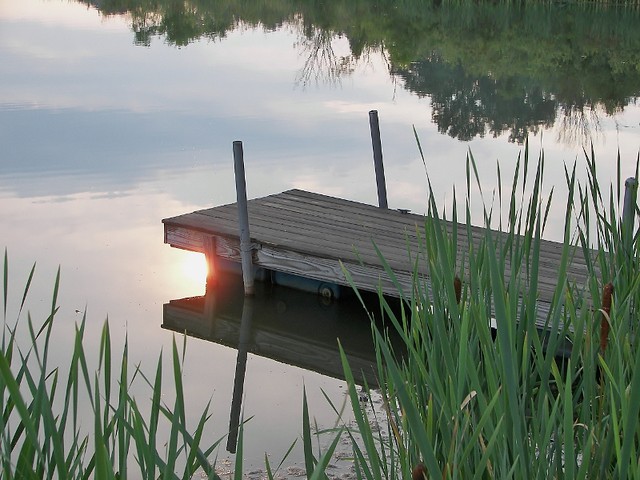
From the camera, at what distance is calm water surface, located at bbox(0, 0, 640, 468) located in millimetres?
6215

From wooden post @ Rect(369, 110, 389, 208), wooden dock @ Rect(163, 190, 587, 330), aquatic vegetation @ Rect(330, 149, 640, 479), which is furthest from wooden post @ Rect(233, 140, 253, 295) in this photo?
aquatic vegetation @ Rect(330, 149, 640, 479)

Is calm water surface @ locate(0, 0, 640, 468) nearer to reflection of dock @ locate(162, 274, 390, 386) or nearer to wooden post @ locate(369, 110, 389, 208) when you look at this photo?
reflection of dock @ locate(162, 274, 390, 386)

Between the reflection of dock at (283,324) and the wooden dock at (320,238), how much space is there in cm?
23

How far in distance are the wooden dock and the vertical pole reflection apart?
294mm

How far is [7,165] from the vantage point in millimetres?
10102

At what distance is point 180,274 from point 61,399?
2172 mm

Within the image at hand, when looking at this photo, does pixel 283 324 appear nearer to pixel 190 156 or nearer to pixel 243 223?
pixel 243 223

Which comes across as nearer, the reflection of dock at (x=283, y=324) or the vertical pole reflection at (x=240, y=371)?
the vertical pole reflection at (x=240, y=371)

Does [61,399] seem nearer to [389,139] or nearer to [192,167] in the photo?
[192,167]

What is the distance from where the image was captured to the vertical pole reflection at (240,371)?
4.82m

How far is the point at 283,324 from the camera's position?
21.3 ft

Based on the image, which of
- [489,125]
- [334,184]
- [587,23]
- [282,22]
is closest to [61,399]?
[334,184]

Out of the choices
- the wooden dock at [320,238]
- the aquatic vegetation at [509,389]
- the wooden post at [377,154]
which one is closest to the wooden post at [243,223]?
the wooden dock at [320,238]

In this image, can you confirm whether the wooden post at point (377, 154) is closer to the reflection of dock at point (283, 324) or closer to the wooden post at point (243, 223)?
the reflection of dock at point (283, 324)
